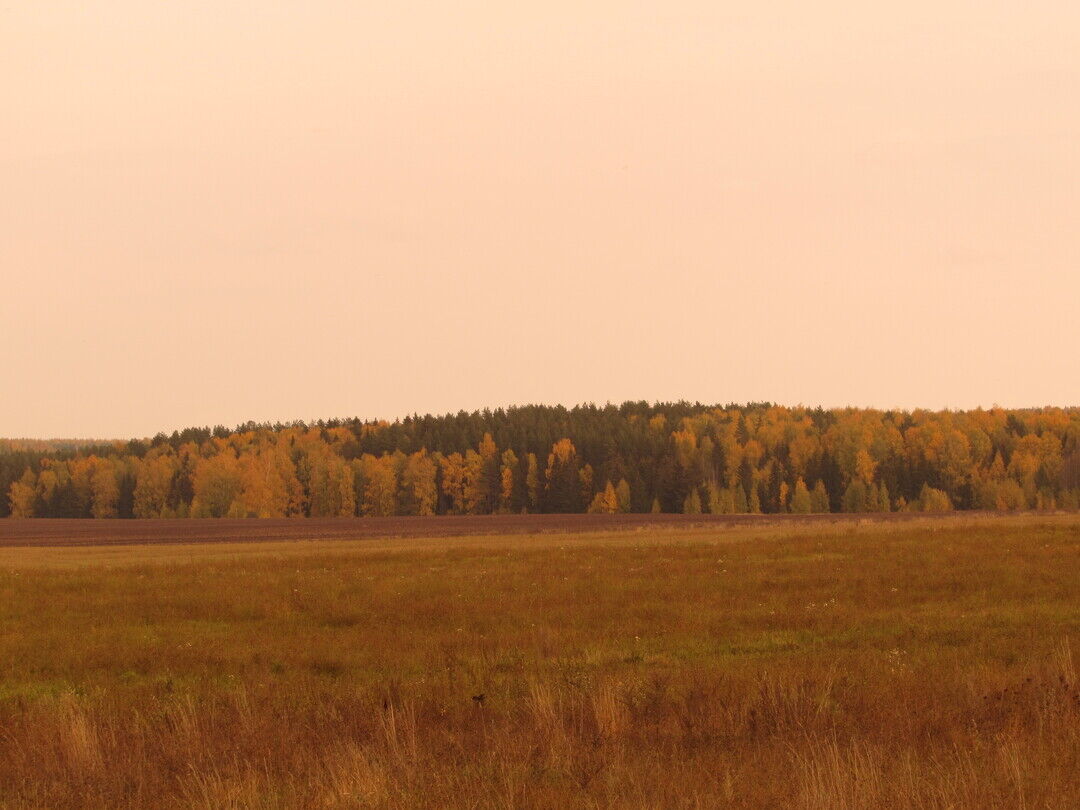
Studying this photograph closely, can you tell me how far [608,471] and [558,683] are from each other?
444 feet

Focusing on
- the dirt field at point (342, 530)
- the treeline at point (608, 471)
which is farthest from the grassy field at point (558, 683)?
the treeline at point (608, 471)

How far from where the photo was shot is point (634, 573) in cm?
3734

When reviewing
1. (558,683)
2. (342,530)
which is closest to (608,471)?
(342,530)

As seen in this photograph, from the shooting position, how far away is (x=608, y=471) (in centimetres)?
15212

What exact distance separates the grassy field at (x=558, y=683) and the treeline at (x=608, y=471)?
349 feet

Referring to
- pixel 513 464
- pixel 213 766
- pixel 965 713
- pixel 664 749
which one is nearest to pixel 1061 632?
pixel 965 713

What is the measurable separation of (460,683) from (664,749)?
669 cm

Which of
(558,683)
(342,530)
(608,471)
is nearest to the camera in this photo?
(558,683)

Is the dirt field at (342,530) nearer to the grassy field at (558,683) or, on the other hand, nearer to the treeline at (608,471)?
the grassy field at (558,683)

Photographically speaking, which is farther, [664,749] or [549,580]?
[549,580]

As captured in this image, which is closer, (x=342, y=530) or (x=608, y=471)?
(x=342, y=530)

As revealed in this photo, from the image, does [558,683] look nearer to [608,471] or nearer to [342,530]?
[342,530]

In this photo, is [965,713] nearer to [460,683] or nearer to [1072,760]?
[1072,760]

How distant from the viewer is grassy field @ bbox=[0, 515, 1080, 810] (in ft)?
34.8
